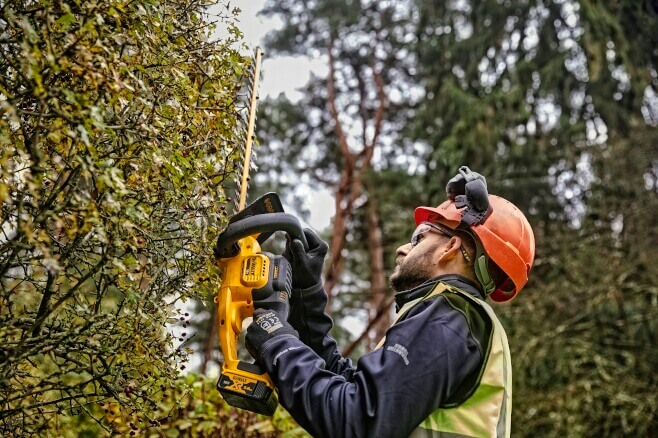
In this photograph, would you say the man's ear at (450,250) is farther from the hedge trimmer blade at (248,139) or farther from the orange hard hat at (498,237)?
the hedge trimmer blade at (248,139)

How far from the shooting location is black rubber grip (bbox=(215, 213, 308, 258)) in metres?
2.38

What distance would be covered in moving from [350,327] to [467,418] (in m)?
14.9

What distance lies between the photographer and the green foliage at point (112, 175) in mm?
1677

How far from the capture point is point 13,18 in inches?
63.2

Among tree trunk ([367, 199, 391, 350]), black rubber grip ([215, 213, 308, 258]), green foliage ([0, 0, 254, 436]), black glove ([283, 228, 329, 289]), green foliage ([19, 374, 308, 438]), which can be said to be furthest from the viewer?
tree trunk ([367, 199, 391, 350])

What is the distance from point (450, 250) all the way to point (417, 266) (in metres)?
0.14

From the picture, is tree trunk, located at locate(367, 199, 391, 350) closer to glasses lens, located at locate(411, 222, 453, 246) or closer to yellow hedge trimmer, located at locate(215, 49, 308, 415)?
glasses lens, located at locate(411, 222, 453, 246)

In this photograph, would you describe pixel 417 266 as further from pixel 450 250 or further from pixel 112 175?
pixel 112 175

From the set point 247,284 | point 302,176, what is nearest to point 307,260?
point 247,284

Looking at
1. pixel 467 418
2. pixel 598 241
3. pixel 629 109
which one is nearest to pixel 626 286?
pixel 598 241

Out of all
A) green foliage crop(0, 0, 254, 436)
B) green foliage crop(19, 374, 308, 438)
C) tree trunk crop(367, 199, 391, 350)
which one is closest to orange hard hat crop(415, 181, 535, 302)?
green foliage crop(0, 0, 254, 436)

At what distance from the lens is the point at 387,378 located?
2143 mm

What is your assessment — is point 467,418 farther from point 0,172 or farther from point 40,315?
point 0,172

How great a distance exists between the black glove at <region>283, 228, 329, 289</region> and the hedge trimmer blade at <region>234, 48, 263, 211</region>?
0.87 ft
